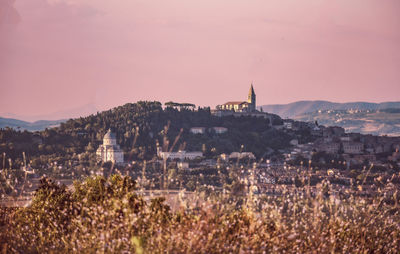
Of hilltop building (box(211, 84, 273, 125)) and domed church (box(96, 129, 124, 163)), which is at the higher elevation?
hilltop building (box(211, 84, 273, 125))

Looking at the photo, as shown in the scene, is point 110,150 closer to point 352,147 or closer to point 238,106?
point 352,147

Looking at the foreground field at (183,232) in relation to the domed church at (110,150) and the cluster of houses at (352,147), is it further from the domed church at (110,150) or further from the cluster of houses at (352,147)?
the cluster of houses at (352,147)

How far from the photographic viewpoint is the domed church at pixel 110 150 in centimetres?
7125

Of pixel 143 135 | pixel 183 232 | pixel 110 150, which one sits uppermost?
pixel 183 232

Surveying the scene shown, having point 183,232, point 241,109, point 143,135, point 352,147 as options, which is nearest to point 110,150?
point 143,135

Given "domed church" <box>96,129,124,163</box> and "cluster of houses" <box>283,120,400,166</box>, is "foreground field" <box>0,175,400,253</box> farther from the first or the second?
"cluster of houses" <box>283,120,400,166</box>

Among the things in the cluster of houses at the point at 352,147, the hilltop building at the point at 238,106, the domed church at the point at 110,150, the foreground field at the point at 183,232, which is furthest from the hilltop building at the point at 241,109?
the foreground field at the point at 183,232

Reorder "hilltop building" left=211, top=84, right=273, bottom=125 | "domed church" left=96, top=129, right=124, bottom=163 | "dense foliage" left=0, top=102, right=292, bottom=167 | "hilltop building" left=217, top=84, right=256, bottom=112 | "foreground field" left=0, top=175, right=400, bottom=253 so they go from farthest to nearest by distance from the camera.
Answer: "hilltop building" left=217, top=84, right=256, bottom=112, "hilltop building" left=211, top=84, right=273, bottom=125, "dense foliage" left=0, top=102, right=292, bottom=167, "domed church" left=96, top=129, right=124, bottom=163, "foreground field" left=0, top=175, right=400, bottom=253

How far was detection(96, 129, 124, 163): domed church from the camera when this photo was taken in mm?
71250

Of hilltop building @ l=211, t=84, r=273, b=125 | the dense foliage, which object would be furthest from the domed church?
hilltop building @ l=211, t=84, r=273, b=125

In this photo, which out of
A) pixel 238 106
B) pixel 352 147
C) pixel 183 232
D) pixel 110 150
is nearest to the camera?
pixel 183 232

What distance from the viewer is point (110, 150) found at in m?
73.1

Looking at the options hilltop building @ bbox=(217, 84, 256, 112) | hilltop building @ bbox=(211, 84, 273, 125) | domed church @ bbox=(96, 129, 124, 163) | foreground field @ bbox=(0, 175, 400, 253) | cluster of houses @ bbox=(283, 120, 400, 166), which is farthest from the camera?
hilltop building @ bbox=(217, 84, 256, 112)

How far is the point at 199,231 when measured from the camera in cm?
719
